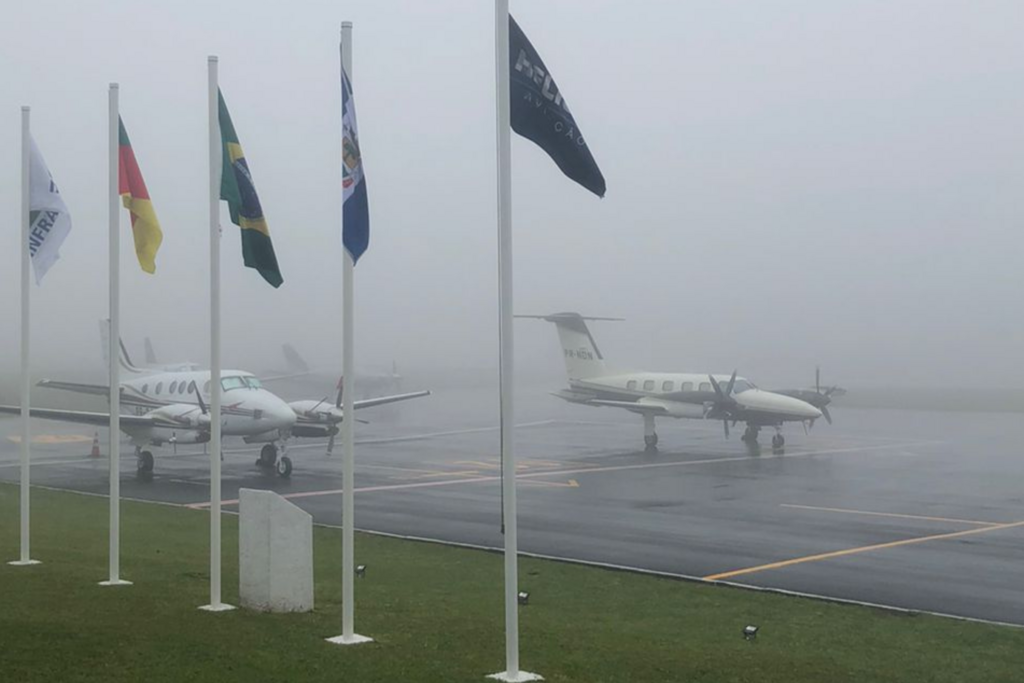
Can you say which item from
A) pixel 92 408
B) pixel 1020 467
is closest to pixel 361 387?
pixel 92 408

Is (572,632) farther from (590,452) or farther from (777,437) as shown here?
(777,437)

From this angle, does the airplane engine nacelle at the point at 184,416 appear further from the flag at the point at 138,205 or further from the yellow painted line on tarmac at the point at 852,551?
the flag at the point at 138,205

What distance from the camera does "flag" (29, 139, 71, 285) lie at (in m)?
13.6

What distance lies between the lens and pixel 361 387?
7612cm

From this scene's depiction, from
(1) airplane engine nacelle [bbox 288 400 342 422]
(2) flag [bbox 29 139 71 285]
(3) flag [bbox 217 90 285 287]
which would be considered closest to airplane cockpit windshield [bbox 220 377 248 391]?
(1) airplane engine nacelle [bbox 288 400 342 422]

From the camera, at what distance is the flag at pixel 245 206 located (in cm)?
1092

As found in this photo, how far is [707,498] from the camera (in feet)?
80.2

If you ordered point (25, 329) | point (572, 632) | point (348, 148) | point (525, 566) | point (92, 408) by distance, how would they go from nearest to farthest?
point (348, 148) → point (572, 632) → point (25, 329) → point (525, 566) → point (92, 408)

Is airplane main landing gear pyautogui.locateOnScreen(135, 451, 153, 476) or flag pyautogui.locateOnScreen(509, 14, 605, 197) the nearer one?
flag pyautogui.locateOnScreen(509, 14, 605, 197)

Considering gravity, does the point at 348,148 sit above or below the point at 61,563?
above

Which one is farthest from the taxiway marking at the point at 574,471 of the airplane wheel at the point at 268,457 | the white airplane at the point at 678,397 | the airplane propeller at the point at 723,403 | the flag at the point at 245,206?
the flag at the point at 245,206

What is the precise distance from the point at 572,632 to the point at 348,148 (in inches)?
183

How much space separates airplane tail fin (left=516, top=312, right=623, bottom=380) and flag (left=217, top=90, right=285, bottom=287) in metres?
36.2

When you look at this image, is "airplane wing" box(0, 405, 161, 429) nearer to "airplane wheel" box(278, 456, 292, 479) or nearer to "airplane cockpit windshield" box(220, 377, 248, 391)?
"airplane cockpit windshield" box(220, 377, 248, 391)
